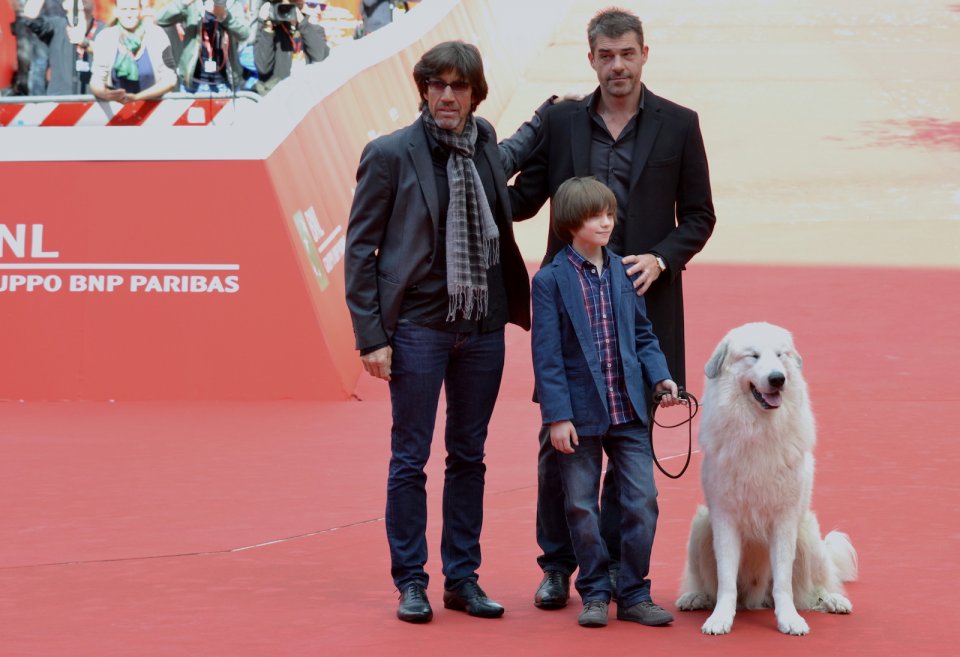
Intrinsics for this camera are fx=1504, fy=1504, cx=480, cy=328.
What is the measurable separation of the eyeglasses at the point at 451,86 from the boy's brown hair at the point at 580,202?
0.51 meters

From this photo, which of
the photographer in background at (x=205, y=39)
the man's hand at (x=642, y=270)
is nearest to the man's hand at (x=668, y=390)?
the man's hand at (x=642, y=270)

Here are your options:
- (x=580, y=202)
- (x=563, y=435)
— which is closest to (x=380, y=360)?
(x=563, y=435)

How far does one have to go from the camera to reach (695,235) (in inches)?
234

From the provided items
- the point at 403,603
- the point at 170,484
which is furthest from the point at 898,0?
the point at 403,603

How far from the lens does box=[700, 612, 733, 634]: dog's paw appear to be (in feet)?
17.8

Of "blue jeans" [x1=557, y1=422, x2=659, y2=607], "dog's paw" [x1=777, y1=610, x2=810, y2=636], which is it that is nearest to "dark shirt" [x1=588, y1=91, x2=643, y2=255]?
"blue jeans" [x1=557, y1=422, x2=659, y2=607]

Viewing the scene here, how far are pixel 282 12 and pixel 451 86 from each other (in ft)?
30.7

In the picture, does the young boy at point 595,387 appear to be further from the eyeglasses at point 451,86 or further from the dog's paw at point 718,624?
the eyeglasses at point 451,86

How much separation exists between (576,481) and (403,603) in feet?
2.63

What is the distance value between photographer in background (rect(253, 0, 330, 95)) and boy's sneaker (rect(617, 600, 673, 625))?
939 cm

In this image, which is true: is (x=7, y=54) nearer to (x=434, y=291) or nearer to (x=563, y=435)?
(x=434, y=291)

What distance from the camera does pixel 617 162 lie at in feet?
19.5

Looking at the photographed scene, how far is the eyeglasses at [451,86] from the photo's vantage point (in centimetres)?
557

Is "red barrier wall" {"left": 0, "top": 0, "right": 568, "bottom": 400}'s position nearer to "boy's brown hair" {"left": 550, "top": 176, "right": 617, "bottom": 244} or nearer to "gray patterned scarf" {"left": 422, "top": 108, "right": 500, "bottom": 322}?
"gray patterned scarf" {"left": 422, "top": 108, "right": 500, "bottom": 322}
